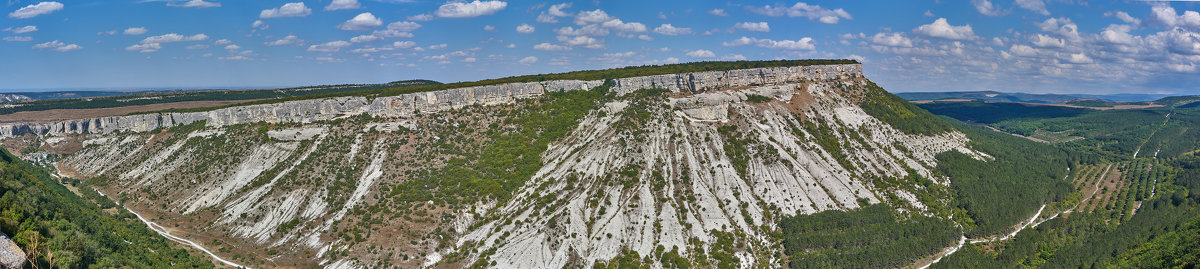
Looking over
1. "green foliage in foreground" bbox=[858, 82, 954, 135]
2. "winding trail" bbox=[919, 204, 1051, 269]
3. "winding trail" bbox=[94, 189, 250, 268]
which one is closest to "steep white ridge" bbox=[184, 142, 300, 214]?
"winding trail" bbox=[94, 189, 250, 268]

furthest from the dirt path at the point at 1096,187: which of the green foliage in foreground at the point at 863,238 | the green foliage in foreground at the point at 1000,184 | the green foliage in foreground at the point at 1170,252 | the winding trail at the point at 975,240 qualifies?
the green foliage in foreground at the point at 863,238

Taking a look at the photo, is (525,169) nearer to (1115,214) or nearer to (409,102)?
(409,102)

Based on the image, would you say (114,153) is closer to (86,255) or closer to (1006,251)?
(86,255)

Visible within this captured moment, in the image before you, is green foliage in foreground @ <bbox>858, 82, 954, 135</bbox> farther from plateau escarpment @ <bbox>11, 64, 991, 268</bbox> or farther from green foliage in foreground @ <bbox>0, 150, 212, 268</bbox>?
green foliage in foreground @ <bbox>0, 150, 212, 268</bbox>

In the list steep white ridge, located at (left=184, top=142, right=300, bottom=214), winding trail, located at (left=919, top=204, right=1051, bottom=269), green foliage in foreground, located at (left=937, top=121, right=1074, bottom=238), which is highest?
steep white ridge, located at (left=184, top=142, right=300, bottom=214)

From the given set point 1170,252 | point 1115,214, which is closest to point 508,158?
point 1170,252

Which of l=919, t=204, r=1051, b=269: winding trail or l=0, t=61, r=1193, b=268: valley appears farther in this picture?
l=919, t=204, r=1051, b=269: winding trail

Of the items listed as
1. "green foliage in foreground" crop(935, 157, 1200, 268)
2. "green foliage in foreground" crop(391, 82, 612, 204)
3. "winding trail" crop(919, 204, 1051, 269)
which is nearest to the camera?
"green foliage in foreground" crop(935, 157, 1200, 268)

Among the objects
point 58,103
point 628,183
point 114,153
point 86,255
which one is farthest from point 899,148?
point 58,103
